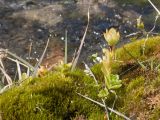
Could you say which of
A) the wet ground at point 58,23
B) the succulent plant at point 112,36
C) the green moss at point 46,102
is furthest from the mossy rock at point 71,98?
the wet ground at point 58,23

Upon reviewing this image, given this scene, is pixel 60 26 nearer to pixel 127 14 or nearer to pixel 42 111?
pixel 127 14

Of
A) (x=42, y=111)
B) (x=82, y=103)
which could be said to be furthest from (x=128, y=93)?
(x=42, y=111)

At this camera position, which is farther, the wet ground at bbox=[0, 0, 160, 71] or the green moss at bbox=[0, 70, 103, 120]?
the wet ground at bbox=[0, 0, 160, 71]

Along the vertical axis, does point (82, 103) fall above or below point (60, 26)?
above

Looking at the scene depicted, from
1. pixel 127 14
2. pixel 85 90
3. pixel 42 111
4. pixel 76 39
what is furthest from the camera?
pixel 127 14

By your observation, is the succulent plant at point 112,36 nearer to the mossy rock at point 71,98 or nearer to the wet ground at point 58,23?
the mossy rock at point 71,98

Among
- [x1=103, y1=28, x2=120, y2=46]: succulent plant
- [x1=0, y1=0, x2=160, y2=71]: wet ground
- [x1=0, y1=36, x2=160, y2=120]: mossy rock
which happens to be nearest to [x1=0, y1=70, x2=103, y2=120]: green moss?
[x1=0, y1=36, x2=160, y2=120]: mossy rock

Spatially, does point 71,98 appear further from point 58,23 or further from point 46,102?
point 58,23

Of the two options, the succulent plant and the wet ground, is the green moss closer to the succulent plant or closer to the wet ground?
the succulent plant

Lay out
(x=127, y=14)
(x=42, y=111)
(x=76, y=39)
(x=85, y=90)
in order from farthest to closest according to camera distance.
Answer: (x=127, y=14) < (x=76, y=39) < (x=85, y=90) < (x=42, y=111)
